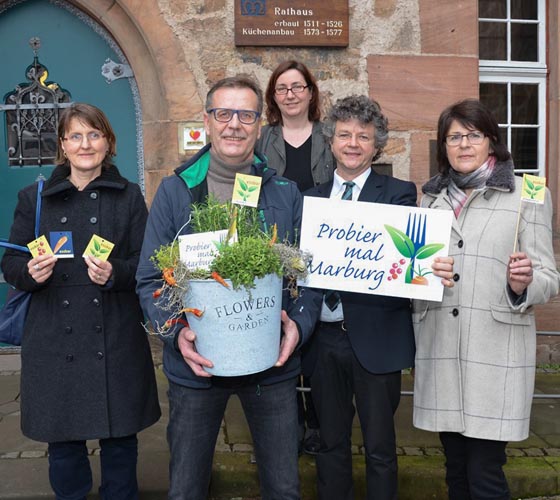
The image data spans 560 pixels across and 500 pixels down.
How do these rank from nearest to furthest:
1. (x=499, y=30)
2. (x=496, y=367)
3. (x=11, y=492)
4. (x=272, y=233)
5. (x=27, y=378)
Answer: (x=272, y=233) → (x=496, y=367) → (x=27, y=378) → (x=11, y=492) → (x=499, y=30)

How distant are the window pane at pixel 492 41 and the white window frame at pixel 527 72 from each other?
0.04 m

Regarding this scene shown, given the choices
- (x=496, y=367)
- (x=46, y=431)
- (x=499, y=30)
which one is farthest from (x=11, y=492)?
(x=499, y=30)

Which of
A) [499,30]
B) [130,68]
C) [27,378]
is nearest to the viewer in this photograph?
[27,378]

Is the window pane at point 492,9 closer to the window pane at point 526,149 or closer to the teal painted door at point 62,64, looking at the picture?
the window pane at point 526,149

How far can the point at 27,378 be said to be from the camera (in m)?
2.72

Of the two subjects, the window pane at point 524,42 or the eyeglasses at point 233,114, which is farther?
the window pane at point 524,42

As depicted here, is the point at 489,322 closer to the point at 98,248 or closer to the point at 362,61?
the point at 98,248

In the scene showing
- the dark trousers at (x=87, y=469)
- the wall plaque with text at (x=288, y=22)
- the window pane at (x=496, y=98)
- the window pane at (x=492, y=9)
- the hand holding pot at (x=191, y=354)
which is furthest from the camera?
the window pane at (x=496, y=98)

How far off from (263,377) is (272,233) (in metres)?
0.52

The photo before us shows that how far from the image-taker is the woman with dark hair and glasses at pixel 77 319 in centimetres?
268

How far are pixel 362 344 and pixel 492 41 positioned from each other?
13.2 ft

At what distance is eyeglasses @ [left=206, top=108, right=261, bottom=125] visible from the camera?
91.4 inches

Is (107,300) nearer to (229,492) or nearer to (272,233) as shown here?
(272,233)

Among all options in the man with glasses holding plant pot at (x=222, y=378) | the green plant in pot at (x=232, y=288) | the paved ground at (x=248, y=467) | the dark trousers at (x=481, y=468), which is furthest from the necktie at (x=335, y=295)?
the paved ground at (x=248, y=467)
